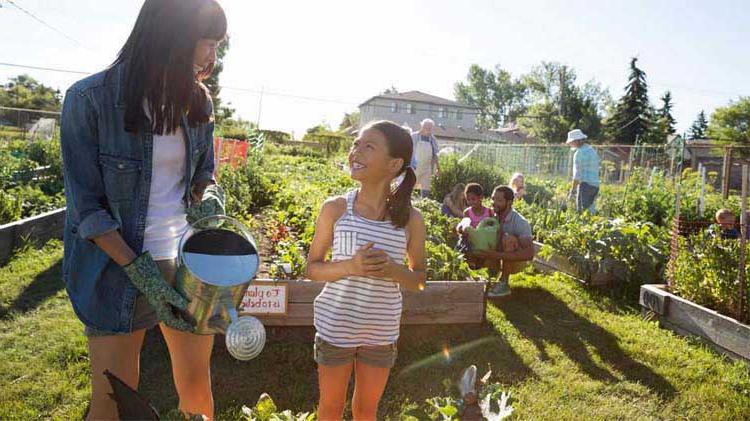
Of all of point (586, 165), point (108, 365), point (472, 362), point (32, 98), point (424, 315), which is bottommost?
point (472, 362)

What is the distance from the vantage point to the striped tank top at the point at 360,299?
89.4 inches

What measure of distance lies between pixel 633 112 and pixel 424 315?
48.3 m

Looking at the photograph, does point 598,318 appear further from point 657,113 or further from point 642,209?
point 657,113

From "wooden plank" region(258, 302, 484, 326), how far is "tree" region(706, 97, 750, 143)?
5724cm

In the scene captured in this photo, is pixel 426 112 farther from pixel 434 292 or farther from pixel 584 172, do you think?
pixel 434 292

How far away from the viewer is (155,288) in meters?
1.58

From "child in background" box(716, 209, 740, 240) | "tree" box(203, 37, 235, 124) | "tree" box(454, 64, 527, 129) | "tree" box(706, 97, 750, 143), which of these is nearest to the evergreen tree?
"tree" box(706, 97, 750, 143)

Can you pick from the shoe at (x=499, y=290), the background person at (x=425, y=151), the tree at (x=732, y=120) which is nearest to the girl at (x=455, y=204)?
Answer: the background person at (x=425, y=151)

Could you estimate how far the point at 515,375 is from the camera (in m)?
3.83

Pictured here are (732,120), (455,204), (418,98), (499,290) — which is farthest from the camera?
(418,98)

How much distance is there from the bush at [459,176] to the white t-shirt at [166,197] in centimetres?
1048

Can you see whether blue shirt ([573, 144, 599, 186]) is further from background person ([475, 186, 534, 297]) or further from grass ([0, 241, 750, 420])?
grass ([0, 241, 750, 420])

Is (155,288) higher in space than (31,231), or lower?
higher

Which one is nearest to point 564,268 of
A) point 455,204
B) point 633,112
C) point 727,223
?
point 455,204
